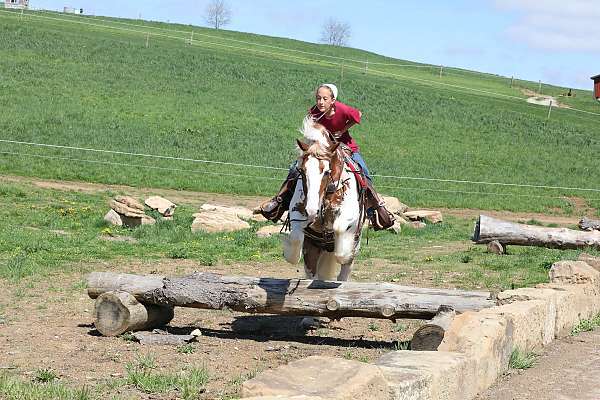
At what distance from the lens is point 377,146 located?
40.4 meters

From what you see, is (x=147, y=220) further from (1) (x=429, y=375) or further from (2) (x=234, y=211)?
(1) (x=429, y=375)

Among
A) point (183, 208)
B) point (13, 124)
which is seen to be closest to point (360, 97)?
point (13, 124)

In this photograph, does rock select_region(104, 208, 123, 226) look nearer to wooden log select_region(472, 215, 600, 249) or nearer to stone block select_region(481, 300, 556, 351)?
wooden log select_region(472, 215, 600, 249)

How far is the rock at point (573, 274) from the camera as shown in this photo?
11680 mm

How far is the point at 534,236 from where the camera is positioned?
17.6 meters

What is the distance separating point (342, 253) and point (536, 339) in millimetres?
2161

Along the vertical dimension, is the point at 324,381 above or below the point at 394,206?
above

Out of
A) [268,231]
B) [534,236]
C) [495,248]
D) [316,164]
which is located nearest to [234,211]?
[268,231]

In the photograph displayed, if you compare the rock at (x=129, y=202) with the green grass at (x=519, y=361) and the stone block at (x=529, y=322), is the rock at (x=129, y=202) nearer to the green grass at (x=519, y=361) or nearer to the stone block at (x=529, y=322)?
the stone block at (x=529, y=322)

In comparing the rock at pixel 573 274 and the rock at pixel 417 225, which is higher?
the rock at pixel 573 274

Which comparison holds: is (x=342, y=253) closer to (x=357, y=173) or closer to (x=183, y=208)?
(x=357, y=173)

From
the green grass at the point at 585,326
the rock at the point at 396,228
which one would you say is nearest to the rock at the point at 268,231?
the rock at the point at 396,228

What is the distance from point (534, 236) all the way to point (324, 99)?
8.36 meters

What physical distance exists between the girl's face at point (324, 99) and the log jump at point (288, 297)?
1.93 m
